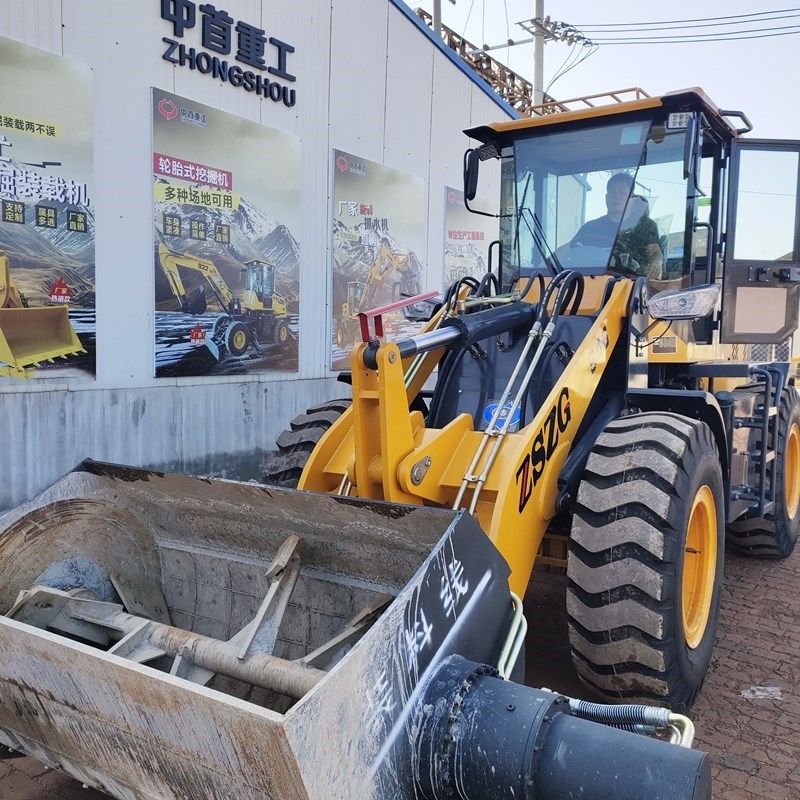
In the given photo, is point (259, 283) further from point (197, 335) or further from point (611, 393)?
point (611, 393)

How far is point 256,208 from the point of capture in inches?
280

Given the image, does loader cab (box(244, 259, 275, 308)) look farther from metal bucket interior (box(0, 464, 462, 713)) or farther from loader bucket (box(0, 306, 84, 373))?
metal bucket interior (box(0, 464, 462, 713))

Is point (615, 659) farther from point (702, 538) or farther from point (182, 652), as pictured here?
point (182, 652)

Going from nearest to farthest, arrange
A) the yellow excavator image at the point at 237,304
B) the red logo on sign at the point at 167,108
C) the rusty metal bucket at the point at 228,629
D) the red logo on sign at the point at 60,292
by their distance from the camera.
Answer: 1. the rusty metal bucket at the point at 228,629
2. the red logo on sign at the point at 60,292
3. the red logo on sign at the point at 167,108
4. the yellow excavator image at the point at 237,304

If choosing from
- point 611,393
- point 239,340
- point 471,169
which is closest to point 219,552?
point 611,393

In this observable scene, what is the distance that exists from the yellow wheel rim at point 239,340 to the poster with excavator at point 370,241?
1233 mm

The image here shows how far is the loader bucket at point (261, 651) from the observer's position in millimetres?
1773

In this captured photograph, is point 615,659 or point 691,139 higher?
point 691,139

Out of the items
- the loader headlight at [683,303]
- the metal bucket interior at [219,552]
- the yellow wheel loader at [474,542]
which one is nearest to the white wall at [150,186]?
the yellow wheel loader at [474,542]

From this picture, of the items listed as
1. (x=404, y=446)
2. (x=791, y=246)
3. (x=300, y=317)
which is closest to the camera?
(x=404, y=446)

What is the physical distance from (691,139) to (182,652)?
3.44m

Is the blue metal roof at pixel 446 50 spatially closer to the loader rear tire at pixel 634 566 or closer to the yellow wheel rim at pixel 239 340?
the yellow wheel rim at pixel 239 340

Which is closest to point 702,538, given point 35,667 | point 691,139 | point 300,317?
point 691,139

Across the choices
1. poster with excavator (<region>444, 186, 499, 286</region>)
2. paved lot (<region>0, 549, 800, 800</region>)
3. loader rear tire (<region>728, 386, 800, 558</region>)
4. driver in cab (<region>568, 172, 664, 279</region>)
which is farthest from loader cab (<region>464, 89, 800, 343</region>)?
poster with excavator (<region>444, 186, 499, 286</region>)
